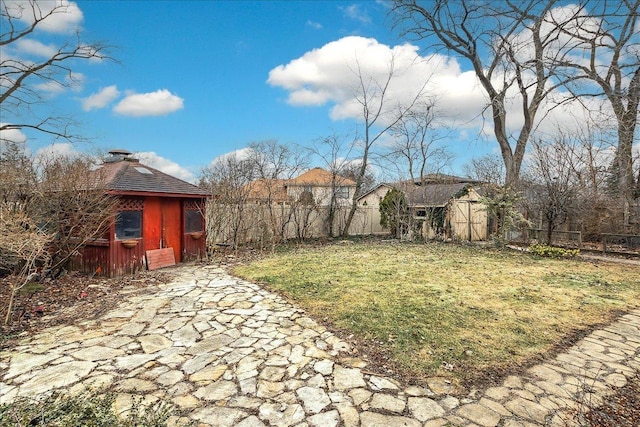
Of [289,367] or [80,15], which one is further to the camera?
[80,15]

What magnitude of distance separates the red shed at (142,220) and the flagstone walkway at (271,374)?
3188mm

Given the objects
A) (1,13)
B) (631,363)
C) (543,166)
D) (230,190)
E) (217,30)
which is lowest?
(631,363)

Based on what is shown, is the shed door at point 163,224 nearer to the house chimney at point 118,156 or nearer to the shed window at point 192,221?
the shed window at point 192,221

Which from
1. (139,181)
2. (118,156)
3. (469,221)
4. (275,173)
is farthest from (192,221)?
(469,221)

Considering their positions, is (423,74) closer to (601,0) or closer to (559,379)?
(601,0)

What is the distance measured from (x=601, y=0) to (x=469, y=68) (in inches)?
502

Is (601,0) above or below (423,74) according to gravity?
below

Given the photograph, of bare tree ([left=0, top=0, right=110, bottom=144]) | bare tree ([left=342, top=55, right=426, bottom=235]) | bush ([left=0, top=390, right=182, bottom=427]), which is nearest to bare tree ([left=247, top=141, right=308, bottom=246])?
bare tree ([left=342, top=55, right=426, bottom=235])

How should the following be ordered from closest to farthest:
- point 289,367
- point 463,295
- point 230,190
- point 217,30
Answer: point 289,367 < point 463,295 < point 217,30 < point 230,190

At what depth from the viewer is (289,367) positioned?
3141mm

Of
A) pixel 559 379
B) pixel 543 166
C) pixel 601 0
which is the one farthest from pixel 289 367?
pixel 543 166

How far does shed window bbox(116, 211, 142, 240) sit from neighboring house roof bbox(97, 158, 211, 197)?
579 mm

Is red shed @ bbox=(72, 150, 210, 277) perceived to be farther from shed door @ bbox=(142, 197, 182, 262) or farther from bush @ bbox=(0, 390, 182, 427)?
bush @ bbox=(0, 390, 182, 427)

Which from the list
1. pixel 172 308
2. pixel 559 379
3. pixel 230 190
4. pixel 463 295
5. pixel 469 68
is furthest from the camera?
pixel 469 68
